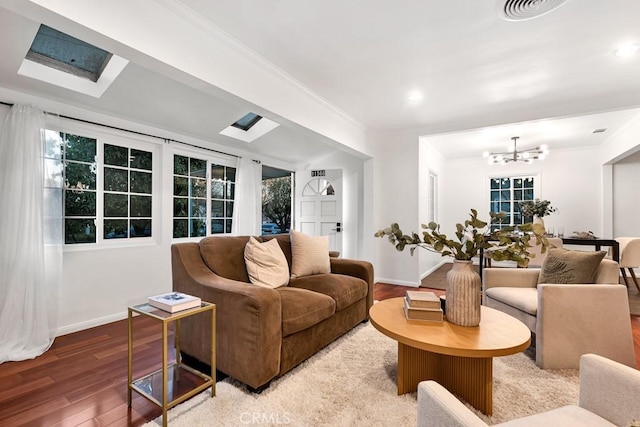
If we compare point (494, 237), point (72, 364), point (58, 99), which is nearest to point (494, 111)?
point (494, 237)

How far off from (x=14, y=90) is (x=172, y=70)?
162 cm

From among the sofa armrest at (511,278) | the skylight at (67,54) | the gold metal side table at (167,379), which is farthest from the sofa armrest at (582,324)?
the skylight at (67,54)

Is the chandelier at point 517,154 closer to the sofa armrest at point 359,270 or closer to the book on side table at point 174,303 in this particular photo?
the sofa armrest at point 359,270

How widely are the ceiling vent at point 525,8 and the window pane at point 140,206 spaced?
376 centimetres

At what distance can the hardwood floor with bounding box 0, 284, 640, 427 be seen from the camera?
5.52ft

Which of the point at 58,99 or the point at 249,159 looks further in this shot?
the point at 249,159

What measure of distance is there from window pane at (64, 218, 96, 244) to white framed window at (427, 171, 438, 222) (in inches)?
191

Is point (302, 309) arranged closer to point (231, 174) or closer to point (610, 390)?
point (610, 390)

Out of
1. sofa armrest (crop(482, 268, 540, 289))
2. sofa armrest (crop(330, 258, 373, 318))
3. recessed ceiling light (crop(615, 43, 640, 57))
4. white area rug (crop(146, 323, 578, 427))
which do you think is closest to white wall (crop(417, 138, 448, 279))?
sofa armrest (crop(482, 268, 540, 289))

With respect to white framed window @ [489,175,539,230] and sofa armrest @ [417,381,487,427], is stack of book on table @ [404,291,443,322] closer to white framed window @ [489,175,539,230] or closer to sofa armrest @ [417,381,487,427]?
sofa armrest @ [417,381,487,427]

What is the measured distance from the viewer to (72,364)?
228 centimetres

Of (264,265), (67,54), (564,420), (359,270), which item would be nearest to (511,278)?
(359,270)

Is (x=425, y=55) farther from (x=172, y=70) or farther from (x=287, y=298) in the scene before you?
(x=287, y=298)

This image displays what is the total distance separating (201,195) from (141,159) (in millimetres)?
890
